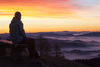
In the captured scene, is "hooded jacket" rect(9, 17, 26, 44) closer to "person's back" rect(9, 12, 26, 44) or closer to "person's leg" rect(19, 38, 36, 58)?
"person's back" rect(9, 12, 26, 44)

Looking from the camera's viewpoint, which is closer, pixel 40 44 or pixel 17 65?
pixel 17 65

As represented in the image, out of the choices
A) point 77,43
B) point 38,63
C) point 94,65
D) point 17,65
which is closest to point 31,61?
point 38,63

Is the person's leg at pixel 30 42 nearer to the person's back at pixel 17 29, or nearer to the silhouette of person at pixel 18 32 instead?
the silhouette of person at pixel 18 32

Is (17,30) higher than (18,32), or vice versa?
(17,30)

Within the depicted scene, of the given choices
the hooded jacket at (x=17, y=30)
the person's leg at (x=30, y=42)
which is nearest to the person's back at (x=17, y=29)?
the hooded jacket at (x=17, y=30)

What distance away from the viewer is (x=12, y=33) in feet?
28.3

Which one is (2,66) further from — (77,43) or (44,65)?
(77,43)

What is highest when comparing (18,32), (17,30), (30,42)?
(17,30)

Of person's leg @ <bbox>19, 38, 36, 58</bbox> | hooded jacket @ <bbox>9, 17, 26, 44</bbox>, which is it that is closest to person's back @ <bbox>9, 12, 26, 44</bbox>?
hooded jacket @ <bbox>9, 17, 26, 44</bbox>

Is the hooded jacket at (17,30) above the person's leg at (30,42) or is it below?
above

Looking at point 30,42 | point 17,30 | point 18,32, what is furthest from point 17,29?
point 30,42

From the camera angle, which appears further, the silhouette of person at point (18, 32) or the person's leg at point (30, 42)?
the person's leg at point (30, 42)

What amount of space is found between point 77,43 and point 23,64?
67482 millimetres

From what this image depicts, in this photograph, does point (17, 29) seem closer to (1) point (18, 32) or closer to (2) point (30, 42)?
(1) point (18, 32)
